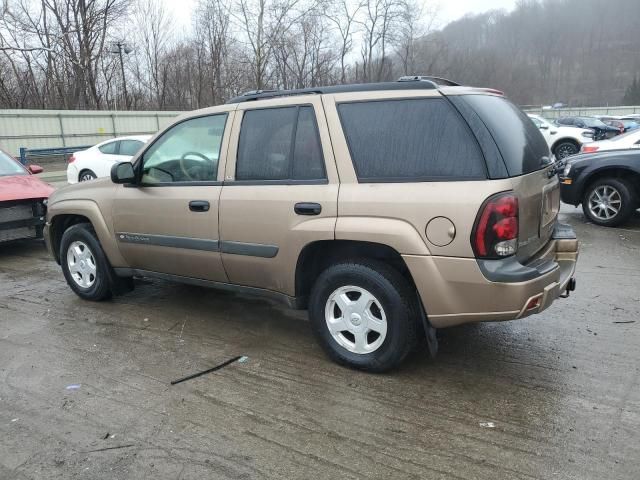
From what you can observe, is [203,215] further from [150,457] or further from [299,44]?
[299,44]

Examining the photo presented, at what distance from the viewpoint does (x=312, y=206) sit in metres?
3.59

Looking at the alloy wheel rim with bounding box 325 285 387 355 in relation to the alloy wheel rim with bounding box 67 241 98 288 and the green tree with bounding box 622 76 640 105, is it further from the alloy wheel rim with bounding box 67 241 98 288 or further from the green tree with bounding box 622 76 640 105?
the green tree with bounding box 622 76 640 105

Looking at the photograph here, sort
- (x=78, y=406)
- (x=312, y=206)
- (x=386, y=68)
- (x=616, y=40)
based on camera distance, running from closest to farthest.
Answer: (x=78, y=406)
(x=312, y=206)
(x=386, y=68)
(x=616, y=40)

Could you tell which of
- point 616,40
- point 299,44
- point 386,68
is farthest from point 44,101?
point 616,40

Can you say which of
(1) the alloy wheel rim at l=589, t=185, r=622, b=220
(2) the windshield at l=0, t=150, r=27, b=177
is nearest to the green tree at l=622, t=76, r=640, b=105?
(1) the alloy wheel rim at l=589, t=185, r=622, b=220

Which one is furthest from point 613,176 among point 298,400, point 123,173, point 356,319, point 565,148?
point 565,148

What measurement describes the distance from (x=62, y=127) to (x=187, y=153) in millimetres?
24879

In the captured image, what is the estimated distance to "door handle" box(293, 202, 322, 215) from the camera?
3.57 meters

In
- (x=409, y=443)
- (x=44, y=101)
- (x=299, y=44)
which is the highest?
(x=299, y=44)

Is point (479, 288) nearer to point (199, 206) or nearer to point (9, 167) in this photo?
point (199, 206)

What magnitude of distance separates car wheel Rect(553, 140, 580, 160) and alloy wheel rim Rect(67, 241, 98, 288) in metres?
18.5

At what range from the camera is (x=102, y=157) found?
1409 cm

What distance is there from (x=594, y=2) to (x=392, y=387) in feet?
430

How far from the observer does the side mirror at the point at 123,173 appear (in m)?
4.50
